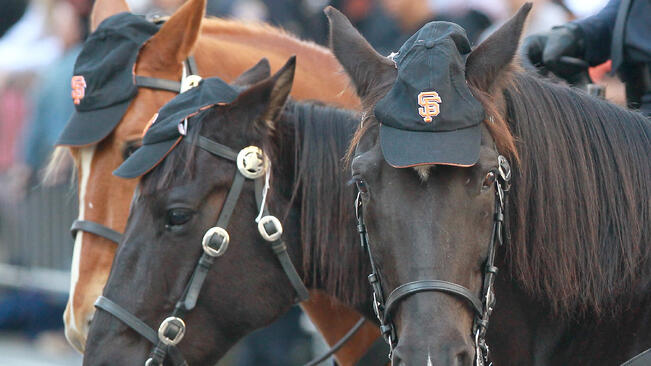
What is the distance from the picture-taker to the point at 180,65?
421 cm

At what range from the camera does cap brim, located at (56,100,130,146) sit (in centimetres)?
405

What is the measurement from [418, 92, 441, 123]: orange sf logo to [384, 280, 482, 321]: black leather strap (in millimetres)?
466

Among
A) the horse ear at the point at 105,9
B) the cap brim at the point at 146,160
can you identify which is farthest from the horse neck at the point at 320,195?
the horse ear at the point at 105,9

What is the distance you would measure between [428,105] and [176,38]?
1777 mm

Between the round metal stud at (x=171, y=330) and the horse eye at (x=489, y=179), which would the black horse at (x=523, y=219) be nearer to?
the horse eye at (x=489, y=179)

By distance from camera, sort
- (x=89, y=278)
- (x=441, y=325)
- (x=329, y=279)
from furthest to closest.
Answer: (x=89, y=278)
(x=329, y=279)
(x=441, y=325)

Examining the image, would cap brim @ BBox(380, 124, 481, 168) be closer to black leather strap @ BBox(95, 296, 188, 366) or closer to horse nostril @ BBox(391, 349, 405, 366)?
horse nostril @ BBox(391, 349, 405, 366)

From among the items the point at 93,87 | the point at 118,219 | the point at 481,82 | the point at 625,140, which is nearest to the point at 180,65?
the point at 93,87

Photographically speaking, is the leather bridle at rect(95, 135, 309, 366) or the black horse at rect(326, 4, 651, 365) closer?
the black horse at rect(326, 4, 651, 365)

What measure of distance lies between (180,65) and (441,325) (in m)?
2.09

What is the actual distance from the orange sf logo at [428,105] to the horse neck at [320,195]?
0.64 meters

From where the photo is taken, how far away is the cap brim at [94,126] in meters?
4.05

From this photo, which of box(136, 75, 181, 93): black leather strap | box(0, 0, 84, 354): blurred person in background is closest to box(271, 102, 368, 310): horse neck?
box(136, 75, 181, 93): black leather strap

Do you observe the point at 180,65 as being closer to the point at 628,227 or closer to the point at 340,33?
the point at 340,33
